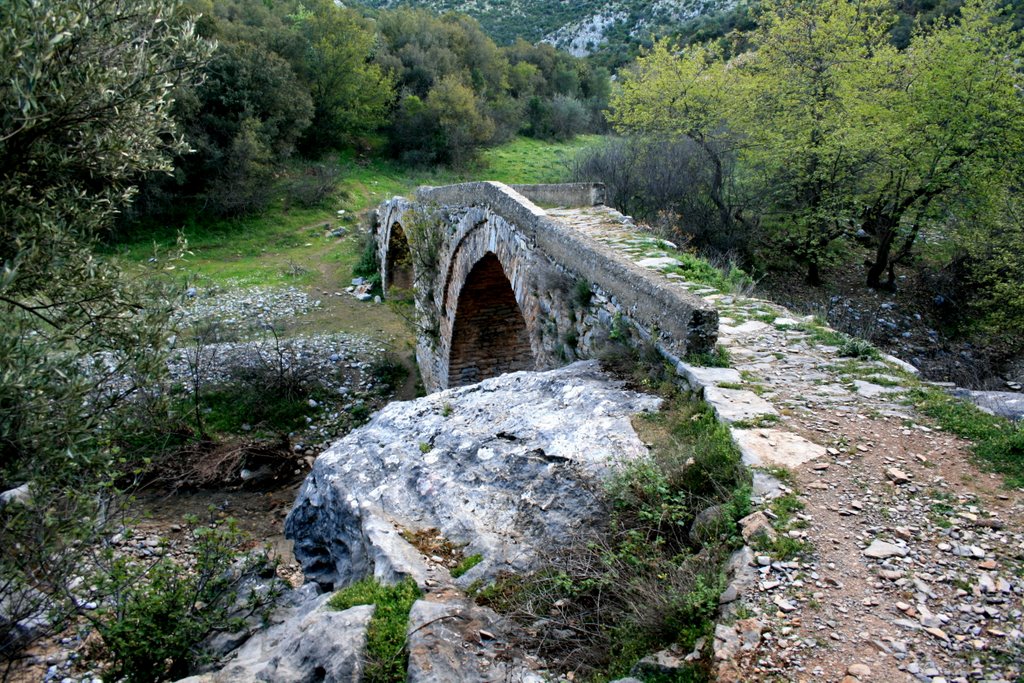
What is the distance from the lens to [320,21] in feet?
99.8

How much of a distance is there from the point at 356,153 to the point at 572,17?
1357 inches

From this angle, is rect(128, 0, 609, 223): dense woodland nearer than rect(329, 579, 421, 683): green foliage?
No

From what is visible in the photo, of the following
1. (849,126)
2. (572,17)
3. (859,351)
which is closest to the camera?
(859,351)

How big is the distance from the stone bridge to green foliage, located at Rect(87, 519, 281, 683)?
12.0 feet

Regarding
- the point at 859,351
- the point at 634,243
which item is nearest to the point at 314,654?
the point at 859,351

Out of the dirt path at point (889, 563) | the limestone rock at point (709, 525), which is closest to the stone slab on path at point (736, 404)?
the dirt path at point (889, 563)

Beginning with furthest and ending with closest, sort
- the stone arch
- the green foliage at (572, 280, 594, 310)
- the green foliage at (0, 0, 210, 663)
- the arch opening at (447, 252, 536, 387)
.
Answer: the stone arch
the arch opening at (447, 252, 536, 387)
the green foliage at (572, 280, 594, 310)
the green foliage at (0, 0, 210, 663)

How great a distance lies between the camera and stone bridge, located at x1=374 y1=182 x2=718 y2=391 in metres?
5.50

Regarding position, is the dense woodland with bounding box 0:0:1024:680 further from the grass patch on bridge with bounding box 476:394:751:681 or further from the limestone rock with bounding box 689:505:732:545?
the limestone rock with bounding box 689:505:732:545

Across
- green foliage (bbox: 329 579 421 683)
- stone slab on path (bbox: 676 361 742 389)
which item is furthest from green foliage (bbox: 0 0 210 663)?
stone slab on path (bbox: 676 361 742 389)

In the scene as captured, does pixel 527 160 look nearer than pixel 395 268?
No

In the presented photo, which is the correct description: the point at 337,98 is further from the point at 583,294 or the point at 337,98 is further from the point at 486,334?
the point at 583,294

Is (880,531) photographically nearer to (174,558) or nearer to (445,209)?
(174,558)

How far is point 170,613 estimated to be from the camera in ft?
15.0
